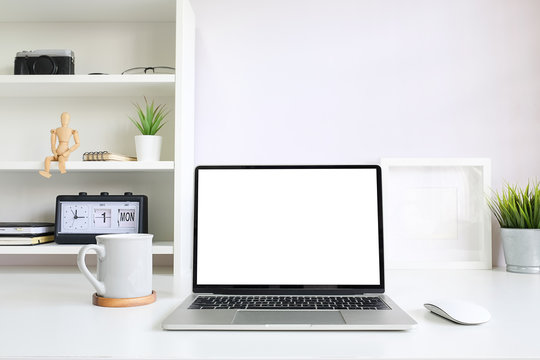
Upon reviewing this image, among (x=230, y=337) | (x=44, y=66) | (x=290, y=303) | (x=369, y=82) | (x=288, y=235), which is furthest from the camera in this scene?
(x=369, y=82)

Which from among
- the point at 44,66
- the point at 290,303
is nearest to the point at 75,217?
the point at 44,66

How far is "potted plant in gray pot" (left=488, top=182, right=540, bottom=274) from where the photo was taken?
1.28 m

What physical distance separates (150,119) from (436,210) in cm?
96

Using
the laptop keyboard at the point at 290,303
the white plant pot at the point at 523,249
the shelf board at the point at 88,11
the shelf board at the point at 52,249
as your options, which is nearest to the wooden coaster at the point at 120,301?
the laptop keyboard at the point at 290,303

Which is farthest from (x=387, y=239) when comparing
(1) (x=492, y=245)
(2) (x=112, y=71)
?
(2) (x=112, y=71)

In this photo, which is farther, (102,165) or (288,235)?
(102,165)

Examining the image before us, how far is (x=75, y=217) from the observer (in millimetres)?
1317

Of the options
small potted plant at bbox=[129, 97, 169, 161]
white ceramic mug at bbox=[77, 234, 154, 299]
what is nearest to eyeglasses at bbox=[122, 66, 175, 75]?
small potted plant at bbox=[129, 97, 169, 161]

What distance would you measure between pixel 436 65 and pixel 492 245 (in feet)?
2.04

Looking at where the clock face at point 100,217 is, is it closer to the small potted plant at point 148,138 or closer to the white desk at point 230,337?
the small potted plant at point 148,138

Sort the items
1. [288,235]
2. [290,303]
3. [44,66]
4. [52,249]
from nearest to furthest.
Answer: [290,303], [288,235], [52,249], [44,66]

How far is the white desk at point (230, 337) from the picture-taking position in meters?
0.62

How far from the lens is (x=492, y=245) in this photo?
1.44 m

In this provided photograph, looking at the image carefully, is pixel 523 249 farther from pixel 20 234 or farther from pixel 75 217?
pixel 20 234
